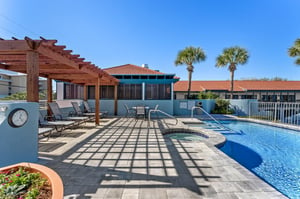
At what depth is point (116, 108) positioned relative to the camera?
43.3ft

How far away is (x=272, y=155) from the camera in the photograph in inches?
220

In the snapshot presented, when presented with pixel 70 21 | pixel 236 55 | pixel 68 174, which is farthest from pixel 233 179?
pixel 236 55

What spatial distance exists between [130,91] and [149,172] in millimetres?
11299

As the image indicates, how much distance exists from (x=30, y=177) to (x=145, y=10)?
1308 centimetres

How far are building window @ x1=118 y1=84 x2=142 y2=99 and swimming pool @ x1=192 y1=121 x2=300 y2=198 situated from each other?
7916 millimetres

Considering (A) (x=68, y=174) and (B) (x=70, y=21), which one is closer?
(A) (x=68, y=174)

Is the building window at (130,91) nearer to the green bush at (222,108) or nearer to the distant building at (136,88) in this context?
the distant building at (136,88)

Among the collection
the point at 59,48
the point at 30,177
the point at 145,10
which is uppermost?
the point at 145,10

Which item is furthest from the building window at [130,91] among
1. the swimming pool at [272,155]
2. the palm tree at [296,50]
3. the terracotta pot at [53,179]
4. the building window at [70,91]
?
the terracotta pot at [53,179]

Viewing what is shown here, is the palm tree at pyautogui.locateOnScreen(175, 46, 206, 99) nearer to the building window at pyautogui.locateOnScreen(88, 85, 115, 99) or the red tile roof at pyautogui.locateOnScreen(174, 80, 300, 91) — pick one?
the red tile roof at pyautogui.locateOnScreen(174, 80, 300, 91)

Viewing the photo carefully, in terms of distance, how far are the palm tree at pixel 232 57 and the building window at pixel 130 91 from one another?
10427 millimetres

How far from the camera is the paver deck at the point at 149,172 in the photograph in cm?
252

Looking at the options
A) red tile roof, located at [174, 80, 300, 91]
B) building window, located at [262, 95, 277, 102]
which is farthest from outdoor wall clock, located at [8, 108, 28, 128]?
building window, located at [262, 95, 277, 102]

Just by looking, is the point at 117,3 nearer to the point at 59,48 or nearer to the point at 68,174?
the point at 59,48
